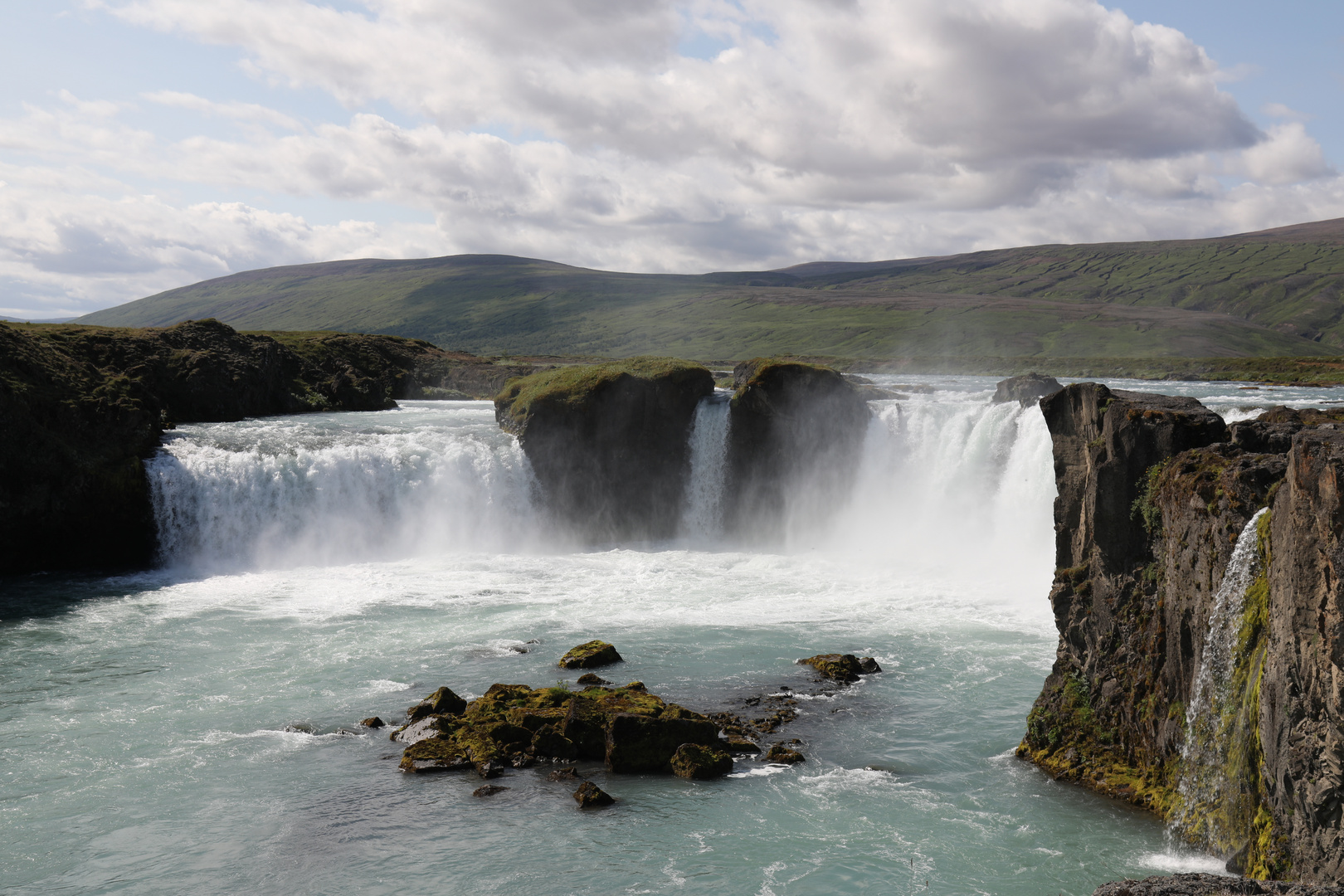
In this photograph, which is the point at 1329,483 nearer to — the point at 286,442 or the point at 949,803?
the point at 949,803

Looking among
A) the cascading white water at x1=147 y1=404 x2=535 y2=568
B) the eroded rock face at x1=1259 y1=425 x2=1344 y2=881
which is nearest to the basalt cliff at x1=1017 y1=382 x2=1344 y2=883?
the eroded rock face at x1=1259 y1=425 x2=1344 y2=881

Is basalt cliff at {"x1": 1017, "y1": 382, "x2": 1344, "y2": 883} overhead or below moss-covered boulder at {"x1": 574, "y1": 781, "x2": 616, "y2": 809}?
overhead

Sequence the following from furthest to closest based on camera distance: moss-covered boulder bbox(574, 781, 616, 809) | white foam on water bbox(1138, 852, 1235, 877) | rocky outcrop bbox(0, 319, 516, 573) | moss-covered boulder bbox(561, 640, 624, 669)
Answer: rocky outcrop bbox(0, 319, 516, 573), moss-covered boulder bbox(561, 640, 624, 669), moss-covered boulder bbox(574, 781, 616, 809), white foam on water bbox(1138, 852, 1235, 877)

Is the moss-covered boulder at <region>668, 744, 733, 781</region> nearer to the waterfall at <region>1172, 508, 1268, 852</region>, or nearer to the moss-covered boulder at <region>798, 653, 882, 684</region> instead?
the moss-covered boulder at <region>798, 653, 882, 684</region>

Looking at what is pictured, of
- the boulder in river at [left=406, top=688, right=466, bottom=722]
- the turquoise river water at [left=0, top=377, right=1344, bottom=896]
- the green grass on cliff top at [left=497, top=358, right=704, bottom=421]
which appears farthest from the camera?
the green grass on cliff top at [left=497, top=358, right=704, bottom=421]

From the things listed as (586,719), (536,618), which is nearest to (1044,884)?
(586,719)

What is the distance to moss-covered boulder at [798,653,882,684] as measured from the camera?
2298cm

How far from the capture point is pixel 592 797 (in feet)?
53.5

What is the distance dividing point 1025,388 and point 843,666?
2576 centimetres

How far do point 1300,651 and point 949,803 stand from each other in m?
7.36

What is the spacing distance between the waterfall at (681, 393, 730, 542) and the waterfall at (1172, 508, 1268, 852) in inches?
1257

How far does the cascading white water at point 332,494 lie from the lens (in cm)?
3844

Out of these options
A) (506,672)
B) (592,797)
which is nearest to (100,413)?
(506,672)

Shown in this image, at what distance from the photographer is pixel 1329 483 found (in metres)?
9.94
